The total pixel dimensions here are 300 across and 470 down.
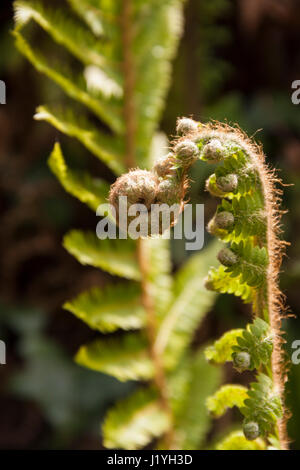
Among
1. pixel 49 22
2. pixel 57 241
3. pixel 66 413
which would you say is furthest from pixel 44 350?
pixel 49 22

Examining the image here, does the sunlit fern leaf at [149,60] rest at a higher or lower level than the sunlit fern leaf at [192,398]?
higher

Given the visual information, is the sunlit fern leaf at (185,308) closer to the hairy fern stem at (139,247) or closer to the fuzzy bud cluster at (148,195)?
the hairy fern stem at (139,247)

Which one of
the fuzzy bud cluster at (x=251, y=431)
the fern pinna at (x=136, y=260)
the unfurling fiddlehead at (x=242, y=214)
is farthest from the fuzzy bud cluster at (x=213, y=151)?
the fern pinna at (x=136, y=260)

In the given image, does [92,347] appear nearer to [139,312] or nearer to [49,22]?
[139,312]

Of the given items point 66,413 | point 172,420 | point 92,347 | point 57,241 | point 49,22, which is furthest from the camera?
point 57,241

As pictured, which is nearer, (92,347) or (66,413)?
(92,347)

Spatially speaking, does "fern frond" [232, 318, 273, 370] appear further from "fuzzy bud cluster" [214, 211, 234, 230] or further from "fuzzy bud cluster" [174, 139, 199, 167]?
"fuzzy bud cluster" [174, 139, 199, 167]

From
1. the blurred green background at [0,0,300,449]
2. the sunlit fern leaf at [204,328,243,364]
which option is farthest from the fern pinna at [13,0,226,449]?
the sunlit fern leaf at [204,328,243,364]
